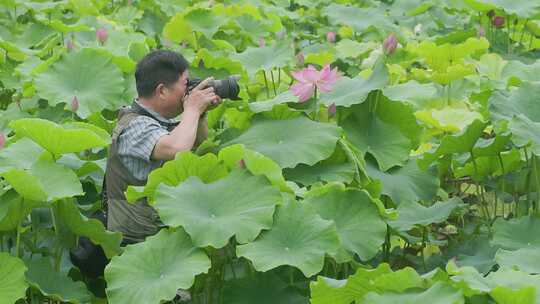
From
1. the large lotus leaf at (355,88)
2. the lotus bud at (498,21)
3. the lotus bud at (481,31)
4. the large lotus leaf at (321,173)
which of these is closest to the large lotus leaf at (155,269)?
the large lotus leaf at (321,173)

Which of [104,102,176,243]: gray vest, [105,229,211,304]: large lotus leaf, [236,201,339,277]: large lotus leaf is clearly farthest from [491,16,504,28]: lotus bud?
[105,229,211,304]: large lotus leaf

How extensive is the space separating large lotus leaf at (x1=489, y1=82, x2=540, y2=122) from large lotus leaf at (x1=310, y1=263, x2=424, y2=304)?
859mm

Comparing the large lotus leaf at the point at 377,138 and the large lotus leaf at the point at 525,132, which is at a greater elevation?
the large lotus leaf at the point at 525,132

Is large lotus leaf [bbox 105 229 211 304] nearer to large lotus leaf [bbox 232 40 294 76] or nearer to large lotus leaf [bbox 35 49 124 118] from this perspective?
large lotus leaf [bbox 35 49 124 118]

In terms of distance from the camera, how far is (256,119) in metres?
3.21

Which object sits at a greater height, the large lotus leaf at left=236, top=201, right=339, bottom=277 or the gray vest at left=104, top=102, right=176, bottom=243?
the large lotus leaf at left=236, top=201, right=339, bottom=277

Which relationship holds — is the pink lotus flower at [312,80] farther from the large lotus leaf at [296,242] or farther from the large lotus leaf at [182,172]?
the large lotus leaf at [296,242]

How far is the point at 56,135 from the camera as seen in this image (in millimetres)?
2775

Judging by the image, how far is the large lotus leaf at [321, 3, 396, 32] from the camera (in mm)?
5371

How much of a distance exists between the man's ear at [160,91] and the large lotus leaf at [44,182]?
423mm

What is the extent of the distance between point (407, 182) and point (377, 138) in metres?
0.15

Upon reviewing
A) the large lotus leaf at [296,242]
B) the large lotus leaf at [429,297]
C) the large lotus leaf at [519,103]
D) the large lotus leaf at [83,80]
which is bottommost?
Answer: the large lotus leaf at [83,80]

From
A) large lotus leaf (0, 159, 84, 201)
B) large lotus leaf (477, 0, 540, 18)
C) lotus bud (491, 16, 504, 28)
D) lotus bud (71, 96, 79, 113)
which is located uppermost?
large lotus leaf (0, 159, 84, 201)

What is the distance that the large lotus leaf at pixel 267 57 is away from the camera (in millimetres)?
3967
